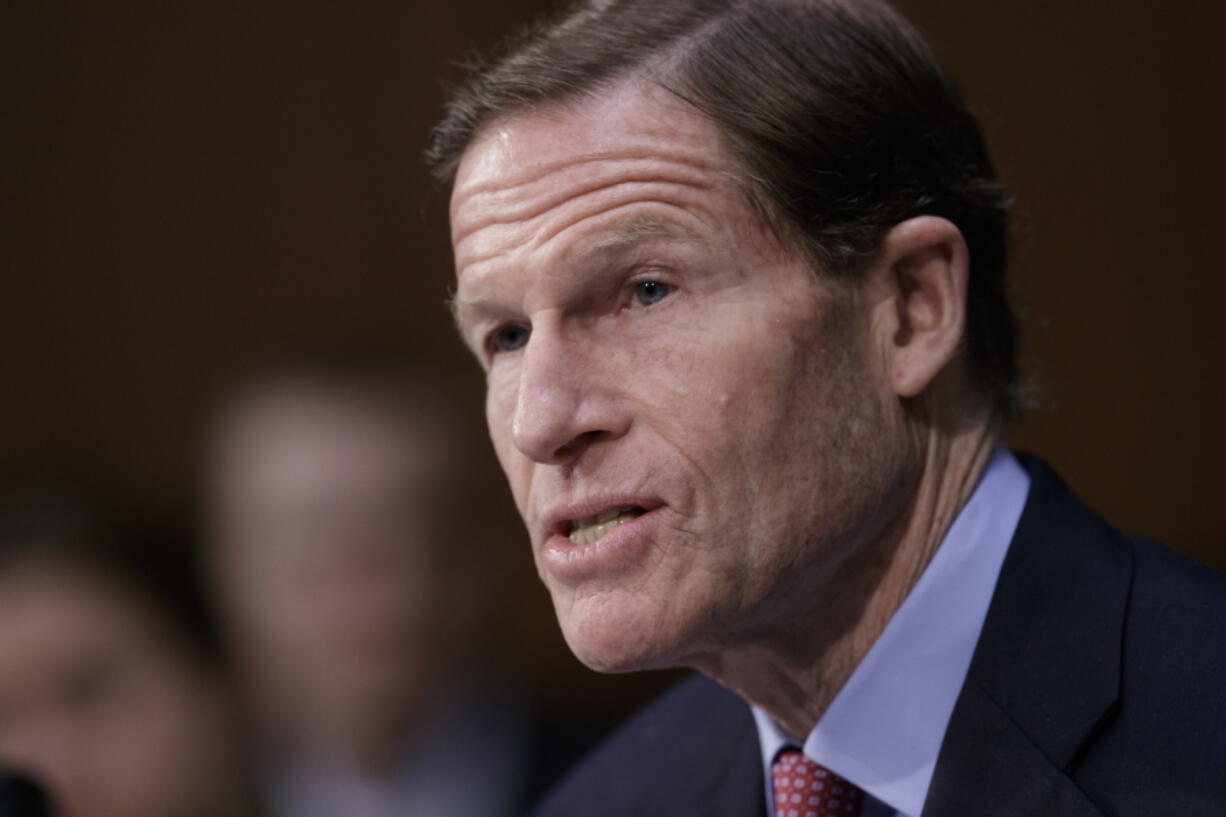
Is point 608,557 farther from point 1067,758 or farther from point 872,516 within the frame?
point 1067,758

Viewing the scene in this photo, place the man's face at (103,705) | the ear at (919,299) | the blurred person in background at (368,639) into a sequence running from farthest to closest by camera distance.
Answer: the blurred person in background at (368,639) → the man's face at (103,705) → the ear at (919,299)

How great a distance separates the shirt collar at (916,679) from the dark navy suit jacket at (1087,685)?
0.16 ft

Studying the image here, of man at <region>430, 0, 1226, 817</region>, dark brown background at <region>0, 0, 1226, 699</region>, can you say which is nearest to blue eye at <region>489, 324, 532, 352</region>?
man at <region>430, 0, 1226, 817</region>

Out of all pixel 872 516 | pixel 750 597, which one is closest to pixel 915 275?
pixel 872 516

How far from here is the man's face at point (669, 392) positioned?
1766 millimetres

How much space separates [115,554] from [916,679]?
5.54 feet

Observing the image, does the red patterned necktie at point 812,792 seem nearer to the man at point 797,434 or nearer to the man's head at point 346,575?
Result: the man at point 797,434

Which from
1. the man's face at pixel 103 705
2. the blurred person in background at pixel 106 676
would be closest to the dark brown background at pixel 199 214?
the blurred person in background at pixel 106 676

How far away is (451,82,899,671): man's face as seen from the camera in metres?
1.77

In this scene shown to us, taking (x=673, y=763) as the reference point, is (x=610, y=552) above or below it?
above

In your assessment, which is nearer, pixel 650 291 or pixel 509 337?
pixel 650 291

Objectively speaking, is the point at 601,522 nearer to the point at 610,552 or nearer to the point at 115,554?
the point at 610,552

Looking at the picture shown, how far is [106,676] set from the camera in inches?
106

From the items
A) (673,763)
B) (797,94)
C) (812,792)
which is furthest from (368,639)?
(797,94)
